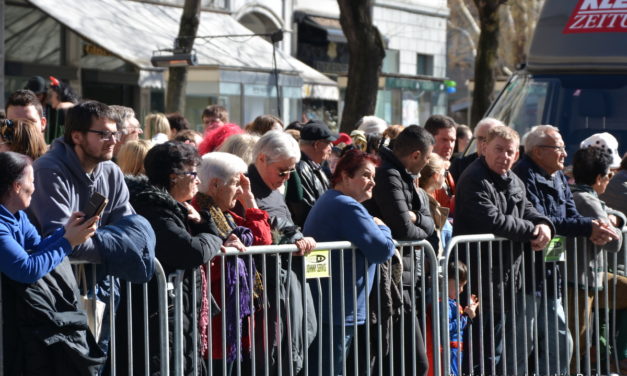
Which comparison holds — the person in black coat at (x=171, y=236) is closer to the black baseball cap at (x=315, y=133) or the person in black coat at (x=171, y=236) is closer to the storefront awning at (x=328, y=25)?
the black baseball cap at (x=315, y=133)

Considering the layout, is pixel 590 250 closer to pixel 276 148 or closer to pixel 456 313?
pixel 456 313

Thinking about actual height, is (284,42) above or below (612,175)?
above

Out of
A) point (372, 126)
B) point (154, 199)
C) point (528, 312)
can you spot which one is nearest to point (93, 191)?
point (154, 199)

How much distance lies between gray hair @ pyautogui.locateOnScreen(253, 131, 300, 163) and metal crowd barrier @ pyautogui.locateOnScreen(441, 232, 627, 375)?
3.74 feet

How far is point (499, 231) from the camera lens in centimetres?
721

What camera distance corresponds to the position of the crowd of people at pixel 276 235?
4.99m

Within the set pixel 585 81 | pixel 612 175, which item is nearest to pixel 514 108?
pixel 585 81

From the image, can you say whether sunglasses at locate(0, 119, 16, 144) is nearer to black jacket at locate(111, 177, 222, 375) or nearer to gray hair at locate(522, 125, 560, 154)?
black jacket at locate(111, 177, 222, 375)

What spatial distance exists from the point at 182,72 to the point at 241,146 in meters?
9.93

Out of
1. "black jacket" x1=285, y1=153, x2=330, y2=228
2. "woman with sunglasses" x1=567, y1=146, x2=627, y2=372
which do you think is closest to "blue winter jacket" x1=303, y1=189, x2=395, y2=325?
"black jacket" x1=285, y1=153, x2=330, y2=228

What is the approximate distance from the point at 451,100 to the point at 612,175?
120 feet

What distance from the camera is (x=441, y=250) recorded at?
756 centimetres

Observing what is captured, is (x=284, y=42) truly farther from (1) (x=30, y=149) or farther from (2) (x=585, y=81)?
(1) (x=30, y=149)

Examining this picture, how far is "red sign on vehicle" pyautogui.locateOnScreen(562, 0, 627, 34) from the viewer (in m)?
11.2
